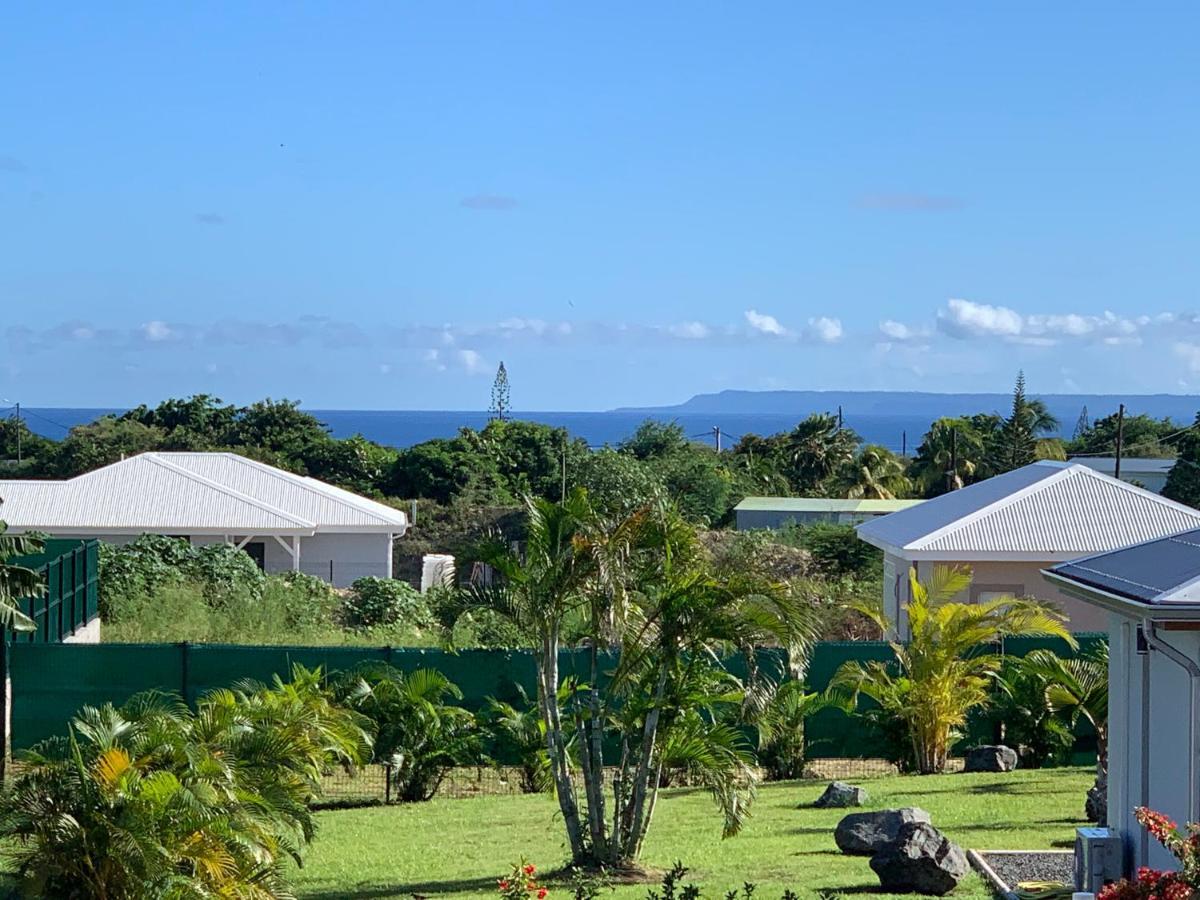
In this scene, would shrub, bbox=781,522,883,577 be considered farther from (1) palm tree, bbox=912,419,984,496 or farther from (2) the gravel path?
(2) the gravel path

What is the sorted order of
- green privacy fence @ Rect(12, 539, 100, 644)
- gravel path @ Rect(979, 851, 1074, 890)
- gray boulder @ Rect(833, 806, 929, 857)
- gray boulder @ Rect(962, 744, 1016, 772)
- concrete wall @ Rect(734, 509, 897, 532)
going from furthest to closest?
concrete wall @ Rect(734, 509, 897, 532), green privacy fence @ Rect(12, 539, 100, 644), gray boulder @ Rect(962, 744, 1016, 772), gray boulder @ Rect(833, 806, 929, 857), gravel path @ Rect(979, 851, 1074, 890)

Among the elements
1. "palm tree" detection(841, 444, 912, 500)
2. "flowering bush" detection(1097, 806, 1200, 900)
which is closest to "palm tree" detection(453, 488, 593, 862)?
"flowering bush" detection(1097, 806, 1200, 900)

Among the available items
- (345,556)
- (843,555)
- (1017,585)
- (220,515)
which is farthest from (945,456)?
(1017,585)

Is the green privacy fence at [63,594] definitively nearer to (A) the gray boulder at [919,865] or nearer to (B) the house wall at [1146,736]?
(A) the gray boulder at [919,865]

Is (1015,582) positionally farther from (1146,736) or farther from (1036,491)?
(1146,736)

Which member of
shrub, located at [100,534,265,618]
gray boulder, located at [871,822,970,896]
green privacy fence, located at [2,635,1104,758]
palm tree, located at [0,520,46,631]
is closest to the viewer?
gray boulder, located at [871,822,970,896]

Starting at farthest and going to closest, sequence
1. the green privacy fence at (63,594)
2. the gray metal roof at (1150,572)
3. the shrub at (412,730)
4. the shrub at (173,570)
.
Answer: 1. the shrub at (173,570)
2. the green privacy fence at (63,594)
3. the shrub at (412,730)
4. the gray metal roof at (1150,572)

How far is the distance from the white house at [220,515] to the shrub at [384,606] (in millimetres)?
5439

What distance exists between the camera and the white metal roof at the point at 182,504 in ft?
123

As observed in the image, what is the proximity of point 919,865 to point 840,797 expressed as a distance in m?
5.13

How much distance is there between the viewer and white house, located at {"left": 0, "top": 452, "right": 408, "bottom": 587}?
123ft

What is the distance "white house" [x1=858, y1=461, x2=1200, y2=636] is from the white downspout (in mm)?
16074

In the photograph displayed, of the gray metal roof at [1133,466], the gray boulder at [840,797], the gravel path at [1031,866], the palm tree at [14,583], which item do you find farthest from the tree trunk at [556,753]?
the gray metal roof at [1133,466]

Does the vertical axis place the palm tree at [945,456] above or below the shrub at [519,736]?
above
